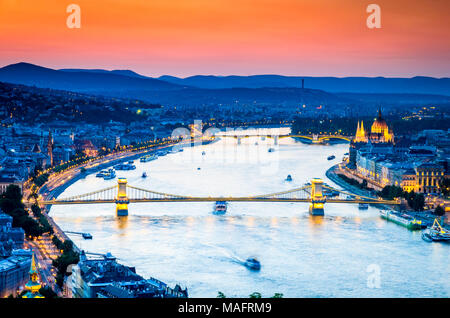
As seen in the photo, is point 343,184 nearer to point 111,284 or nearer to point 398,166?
point 398,166

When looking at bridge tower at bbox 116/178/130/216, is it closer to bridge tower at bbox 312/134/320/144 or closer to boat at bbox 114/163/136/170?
boat at bbox 114/163/136/170

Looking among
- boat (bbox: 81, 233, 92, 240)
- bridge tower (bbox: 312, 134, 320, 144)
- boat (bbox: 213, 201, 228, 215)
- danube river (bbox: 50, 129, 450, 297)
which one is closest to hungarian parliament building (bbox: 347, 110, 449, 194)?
danube river (bbox: 50, 129, 450, 297)

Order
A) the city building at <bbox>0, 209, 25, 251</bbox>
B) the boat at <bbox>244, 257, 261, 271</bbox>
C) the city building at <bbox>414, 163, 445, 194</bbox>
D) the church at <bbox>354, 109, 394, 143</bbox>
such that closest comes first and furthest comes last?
the boat at <bbox>244, 257, 261, 271</bbox>, the city building at <bbox>0, 209, 25, 251</bbox>, the city building at <bbox>414, 163, 445, 194</bbox>, the church at <bbox>354, 109, 394, 143</bbox>

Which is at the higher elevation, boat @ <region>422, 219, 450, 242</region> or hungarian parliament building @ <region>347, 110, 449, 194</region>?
hungarian parliament building @ <region>347, 110, 449, 194</region>
